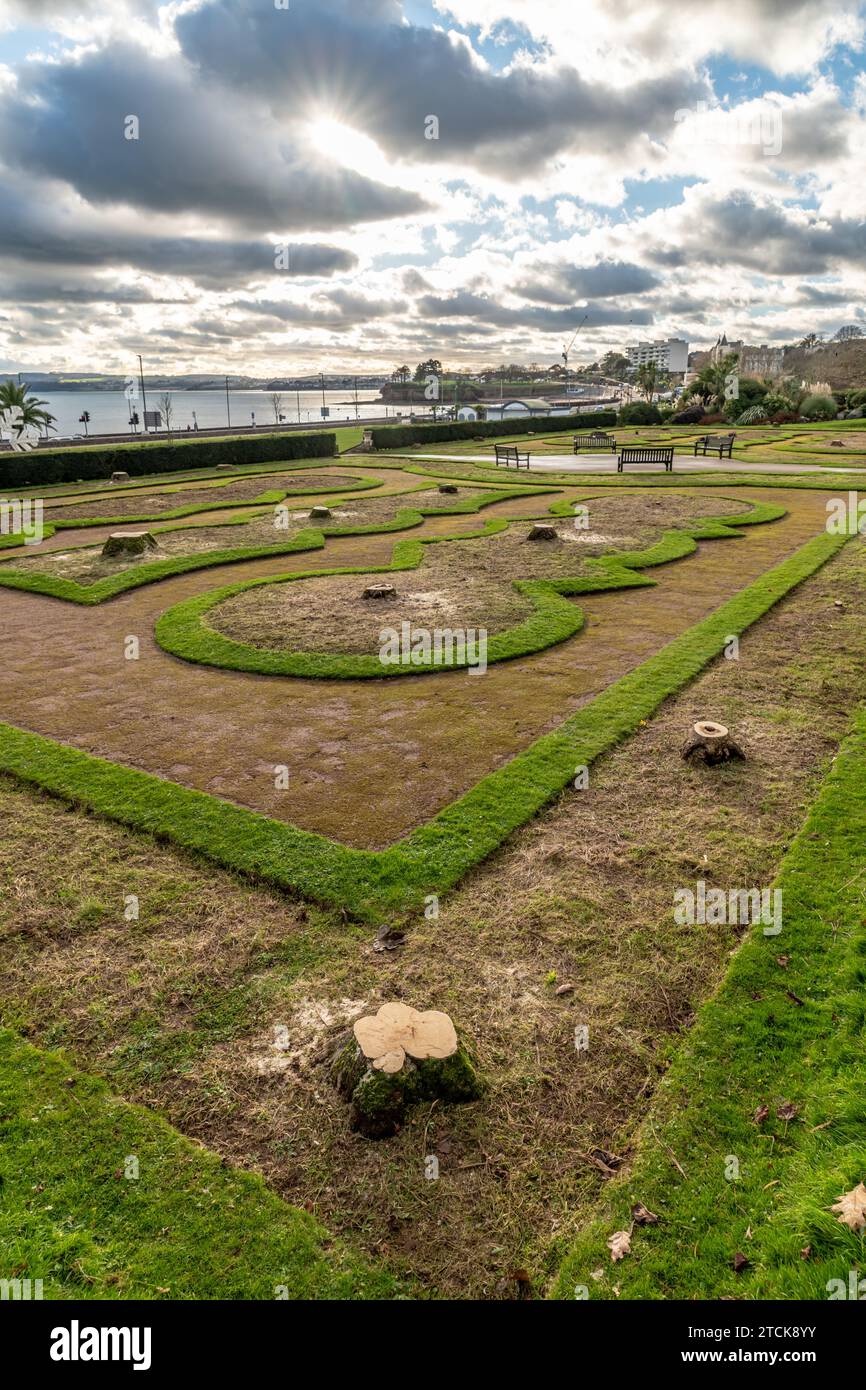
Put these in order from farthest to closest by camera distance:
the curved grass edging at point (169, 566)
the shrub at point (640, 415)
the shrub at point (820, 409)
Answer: the shrub at point (640, 415) < the shrub at point (820, 409) < the curved grass edging at point (169, 566)

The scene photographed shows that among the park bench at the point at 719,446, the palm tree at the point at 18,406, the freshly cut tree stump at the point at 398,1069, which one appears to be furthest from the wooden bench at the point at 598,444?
the freshly cut tree stump at the point at 398,1069

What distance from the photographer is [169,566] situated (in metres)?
16.9

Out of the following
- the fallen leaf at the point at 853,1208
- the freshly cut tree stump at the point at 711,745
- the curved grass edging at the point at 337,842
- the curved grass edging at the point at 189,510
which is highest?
the curved grass edging at the point at 189,510

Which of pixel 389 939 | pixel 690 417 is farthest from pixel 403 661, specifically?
pixel 690 417

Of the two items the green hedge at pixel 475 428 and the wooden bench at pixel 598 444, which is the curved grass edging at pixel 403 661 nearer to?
the wooden bench at pixel 598 444

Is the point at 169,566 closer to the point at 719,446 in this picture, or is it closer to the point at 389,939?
the point at 389,939

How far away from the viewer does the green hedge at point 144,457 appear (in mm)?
32438

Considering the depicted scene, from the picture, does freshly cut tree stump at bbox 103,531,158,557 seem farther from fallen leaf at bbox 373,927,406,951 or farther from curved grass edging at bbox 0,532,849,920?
fallen leaf at bbox 373,927,406,951

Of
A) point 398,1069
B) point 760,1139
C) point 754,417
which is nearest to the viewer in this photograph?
point 760,1139

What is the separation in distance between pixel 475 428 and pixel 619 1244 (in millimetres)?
55306

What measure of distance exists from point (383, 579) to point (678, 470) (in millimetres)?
21418

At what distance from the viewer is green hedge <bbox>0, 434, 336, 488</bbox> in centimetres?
3244

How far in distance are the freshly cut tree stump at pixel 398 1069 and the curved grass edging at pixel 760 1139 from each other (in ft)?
3.07

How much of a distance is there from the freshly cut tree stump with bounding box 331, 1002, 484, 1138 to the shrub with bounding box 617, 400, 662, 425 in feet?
211
